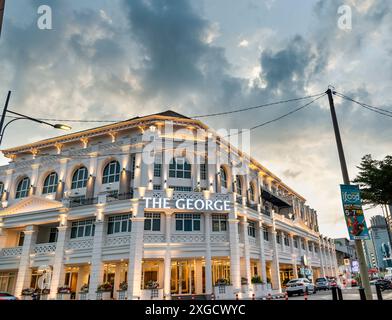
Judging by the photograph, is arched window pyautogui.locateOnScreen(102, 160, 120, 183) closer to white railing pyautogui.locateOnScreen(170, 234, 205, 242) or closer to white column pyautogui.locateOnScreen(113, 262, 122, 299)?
white column pyautogui.locateOnScreen(113, 262, 122, 299)

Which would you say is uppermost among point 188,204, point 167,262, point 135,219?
point 188,204

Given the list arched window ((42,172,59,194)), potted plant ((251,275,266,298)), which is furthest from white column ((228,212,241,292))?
arched window ((42,172,59,194))

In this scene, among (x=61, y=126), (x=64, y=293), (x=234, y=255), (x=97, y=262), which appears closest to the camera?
(x=61, y=126)

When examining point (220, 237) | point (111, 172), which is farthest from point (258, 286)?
point (111, 172)

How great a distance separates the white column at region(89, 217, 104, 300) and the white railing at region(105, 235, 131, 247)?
2.04 feet

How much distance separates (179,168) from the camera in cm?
3188

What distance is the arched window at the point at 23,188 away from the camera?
37.1 metres

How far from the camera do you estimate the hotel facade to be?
2717 centimetres

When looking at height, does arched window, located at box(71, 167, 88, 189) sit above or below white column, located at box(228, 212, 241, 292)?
above

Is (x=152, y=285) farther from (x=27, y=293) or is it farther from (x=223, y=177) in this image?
(x=223, y=177)

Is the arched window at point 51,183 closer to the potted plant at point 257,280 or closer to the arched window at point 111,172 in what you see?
the arched window at point 111,172

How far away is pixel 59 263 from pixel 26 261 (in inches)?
168

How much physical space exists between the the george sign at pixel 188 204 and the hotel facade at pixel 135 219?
0.09 metres
